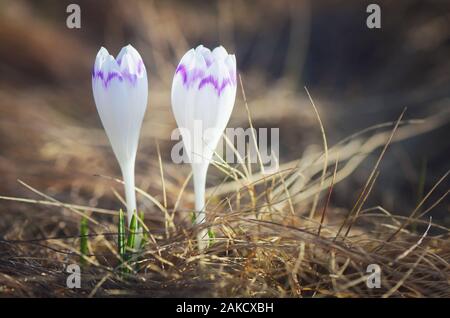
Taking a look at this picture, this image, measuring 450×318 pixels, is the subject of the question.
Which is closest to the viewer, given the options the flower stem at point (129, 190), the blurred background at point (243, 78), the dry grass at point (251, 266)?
the dry grass at point (251, 266)

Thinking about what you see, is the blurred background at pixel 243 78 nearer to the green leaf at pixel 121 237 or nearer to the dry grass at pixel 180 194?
the dry grass at pixel 180 194

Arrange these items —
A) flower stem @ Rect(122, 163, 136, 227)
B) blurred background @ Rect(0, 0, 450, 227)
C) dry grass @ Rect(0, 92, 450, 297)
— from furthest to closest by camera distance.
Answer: blurred background @ Rect(0, 0, 450, 227) < flower stem @ Rect(122, 163, 136, 227) < dry grass @ Rect(0, 92, 450, 297)

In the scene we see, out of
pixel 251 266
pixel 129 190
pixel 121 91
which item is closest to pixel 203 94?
pixel 121 91

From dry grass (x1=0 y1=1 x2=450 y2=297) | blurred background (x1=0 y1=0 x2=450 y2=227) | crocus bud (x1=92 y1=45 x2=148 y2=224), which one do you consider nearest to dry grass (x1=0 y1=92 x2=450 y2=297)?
dry grass (x1=0 y1=1 x2=450 y2=297)

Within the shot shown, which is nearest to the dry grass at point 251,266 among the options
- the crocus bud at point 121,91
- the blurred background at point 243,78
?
the crocus bud at point 121,91

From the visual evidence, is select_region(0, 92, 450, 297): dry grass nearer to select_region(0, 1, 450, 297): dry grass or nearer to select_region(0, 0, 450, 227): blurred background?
select_region(0, 1, 450, 297): dry grass
